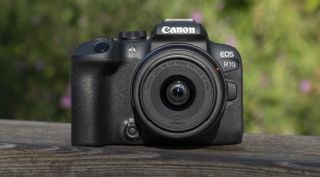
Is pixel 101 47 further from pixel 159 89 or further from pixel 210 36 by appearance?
pixel 210 36

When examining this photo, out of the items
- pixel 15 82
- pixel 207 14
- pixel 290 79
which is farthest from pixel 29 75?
pixel 290 79

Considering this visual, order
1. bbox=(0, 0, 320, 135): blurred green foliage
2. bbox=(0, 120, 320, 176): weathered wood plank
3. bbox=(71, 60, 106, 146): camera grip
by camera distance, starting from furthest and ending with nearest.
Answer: bbox=(0, 0, 320, 135): blurred green foliage < bbox=(71, 60, 106, 146): camera grip < bbox=(0, 120, 320, 176): weathered wood plank

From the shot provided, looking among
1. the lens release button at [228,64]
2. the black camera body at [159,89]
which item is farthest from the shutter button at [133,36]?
the lens release button at [228,64]

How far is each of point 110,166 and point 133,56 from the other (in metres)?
0.17

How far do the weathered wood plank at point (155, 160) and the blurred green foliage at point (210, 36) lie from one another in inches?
49.3

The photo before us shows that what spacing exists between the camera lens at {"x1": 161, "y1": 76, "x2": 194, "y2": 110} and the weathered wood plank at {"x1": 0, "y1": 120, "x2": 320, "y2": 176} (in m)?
0.06

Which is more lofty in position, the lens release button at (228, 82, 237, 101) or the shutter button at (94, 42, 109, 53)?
the shutter button at (94, 42, 109, 53)

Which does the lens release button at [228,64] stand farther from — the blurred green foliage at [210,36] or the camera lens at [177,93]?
the blurred green foliage at [210,36]

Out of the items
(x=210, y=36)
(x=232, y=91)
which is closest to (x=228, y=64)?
(x=232, y=91)

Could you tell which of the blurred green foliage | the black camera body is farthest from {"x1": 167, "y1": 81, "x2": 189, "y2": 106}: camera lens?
the blurred green foliage

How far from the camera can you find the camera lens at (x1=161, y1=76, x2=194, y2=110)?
52.4 inches

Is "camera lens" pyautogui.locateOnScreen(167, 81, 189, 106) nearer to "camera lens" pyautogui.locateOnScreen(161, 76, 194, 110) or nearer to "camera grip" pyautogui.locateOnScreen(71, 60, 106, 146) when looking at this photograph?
"camera lens" pyautogui.locateOnScreen(161, 76, 194, 110)

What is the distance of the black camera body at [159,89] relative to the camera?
1.32 metres

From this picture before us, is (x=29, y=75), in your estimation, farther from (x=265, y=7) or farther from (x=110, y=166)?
(x=110, y=166)
